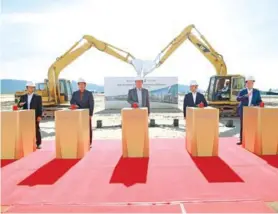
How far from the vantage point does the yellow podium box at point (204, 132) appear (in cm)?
731

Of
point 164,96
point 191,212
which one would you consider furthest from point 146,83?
point 191,212

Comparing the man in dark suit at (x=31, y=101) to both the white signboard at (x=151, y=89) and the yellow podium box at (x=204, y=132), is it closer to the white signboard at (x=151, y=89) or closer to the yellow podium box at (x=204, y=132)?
the yellow podium box at (x=204, y=132)

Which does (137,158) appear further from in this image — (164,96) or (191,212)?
(164,96)

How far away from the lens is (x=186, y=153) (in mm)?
7594

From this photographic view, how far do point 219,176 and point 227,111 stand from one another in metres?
12.5

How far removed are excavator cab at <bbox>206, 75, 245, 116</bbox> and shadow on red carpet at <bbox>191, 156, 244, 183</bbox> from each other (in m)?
10.9

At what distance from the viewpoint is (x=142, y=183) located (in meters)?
5.23

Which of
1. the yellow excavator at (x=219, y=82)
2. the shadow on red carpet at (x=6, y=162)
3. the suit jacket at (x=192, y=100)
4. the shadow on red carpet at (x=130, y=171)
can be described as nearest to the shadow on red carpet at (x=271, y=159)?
the suit jacket at (x=192, y=100)

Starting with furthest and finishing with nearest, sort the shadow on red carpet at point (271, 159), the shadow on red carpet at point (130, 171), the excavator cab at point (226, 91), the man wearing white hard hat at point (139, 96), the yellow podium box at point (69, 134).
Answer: the excavator cab at point (226, 91)
the man wearing white hard hat at point (139, 96)
the yellow podium box at point (69, 134)
the shadow on red carpet at point (271, 159)
the shadow on red carpet at point (130, 171)

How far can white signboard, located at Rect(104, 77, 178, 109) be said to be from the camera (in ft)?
82.5

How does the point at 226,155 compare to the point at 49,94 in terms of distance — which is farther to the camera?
the point at 49,94

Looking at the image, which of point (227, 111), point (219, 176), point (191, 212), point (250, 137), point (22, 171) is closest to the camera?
point (191, 212)

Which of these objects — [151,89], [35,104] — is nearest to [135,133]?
[35,104]

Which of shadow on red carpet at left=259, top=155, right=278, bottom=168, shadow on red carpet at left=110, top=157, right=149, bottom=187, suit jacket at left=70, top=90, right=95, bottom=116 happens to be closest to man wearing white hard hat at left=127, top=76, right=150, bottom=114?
suit jacket at left=70, top=90, right=95, bottom=116
